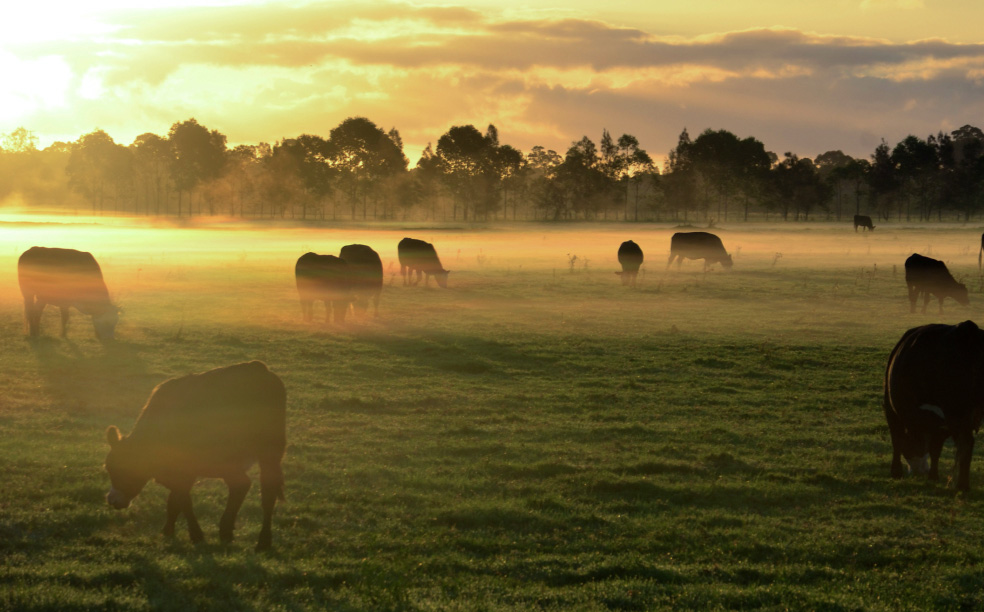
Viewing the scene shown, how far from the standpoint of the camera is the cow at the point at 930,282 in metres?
27.7

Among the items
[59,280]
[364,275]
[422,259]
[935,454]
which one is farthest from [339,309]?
[935,454]

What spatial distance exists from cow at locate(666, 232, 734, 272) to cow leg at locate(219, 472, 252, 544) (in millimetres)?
37611

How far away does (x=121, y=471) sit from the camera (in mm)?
8461

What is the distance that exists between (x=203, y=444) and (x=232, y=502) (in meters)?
0.70

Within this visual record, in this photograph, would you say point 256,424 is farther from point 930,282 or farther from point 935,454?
point 930,282

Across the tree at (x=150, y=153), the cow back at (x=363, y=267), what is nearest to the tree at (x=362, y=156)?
the tree at (x=150, y=153)

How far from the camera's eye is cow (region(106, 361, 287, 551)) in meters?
8.48

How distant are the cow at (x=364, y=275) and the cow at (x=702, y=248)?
21.2 m

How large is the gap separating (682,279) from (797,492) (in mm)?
28709

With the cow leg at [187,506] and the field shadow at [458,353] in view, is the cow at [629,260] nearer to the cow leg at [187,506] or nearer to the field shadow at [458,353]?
the field shadow at [458,353]

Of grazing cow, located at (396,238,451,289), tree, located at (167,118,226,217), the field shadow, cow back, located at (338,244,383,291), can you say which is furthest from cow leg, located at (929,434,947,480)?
tree, located at (167,118,226,217)

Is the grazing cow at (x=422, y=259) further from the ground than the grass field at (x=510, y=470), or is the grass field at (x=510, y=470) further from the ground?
the grazing cow at (x=422, y=259)

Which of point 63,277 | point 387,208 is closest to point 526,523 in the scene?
point 63,277

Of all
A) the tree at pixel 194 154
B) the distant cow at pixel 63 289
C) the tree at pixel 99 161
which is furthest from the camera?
the tree at pixel 99 161
